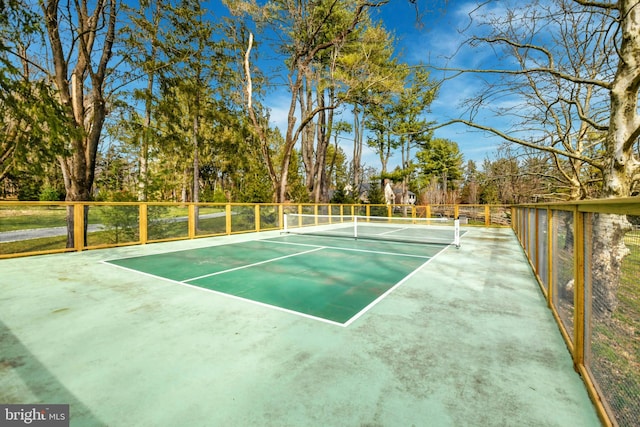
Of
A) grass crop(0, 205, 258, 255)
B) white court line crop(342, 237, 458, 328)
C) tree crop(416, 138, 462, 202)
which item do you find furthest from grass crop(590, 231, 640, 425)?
tree crop(416, 138, 462, 202)

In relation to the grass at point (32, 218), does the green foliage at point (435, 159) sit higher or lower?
higher

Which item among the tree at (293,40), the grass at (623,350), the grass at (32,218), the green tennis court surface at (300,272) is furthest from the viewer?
the tree at (293,40)

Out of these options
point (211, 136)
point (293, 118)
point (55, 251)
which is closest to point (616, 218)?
point (55, 251)

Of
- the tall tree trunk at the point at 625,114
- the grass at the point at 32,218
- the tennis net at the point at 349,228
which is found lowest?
the tennis net at the point at 349,228

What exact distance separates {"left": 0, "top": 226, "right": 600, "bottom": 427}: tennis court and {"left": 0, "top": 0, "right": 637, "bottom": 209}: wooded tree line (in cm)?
288

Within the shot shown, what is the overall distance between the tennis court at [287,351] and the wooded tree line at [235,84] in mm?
2878

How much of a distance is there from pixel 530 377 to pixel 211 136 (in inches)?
1050

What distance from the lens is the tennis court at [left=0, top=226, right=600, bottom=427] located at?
68.2 inches

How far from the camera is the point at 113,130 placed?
521 inches

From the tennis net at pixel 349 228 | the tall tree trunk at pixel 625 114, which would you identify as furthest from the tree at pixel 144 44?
the tall tree trunk at pixel 625 114

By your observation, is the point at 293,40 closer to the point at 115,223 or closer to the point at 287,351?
the point at 115,223

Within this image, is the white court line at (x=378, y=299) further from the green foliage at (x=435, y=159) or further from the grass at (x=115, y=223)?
the green foliage at (x=435, y=159)

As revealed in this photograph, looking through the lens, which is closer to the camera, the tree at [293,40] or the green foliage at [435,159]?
the tree at [293,40]

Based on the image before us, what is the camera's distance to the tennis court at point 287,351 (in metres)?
1.73
